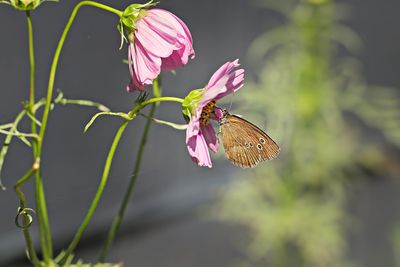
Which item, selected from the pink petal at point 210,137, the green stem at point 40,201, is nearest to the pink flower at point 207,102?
the pink petal at point 210,137

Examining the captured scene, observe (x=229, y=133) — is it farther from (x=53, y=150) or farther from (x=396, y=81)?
(x=396, y=81)

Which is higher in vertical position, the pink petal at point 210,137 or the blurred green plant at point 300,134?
the pink petal at point 210,137

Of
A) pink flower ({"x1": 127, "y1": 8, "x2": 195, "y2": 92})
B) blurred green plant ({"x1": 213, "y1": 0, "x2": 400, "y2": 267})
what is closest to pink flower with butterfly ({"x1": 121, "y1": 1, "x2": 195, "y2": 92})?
pink flower ({"x1": 127, "y1": 8, "x2": 195, "y2": 92})

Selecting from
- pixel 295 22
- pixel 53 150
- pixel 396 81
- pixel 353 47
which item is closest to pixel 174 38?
pixel 295 22

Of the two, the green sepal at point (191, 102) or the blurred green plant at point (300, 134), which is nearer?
the green sepal at point (191, 102)

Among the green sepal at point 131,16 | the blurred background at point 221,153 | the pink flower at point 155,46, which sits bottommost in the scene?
the blurred background at point 221,153

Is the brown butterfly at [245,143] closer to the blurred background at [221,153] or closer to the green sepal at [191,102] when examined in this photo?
the green sepal at [191,102]
